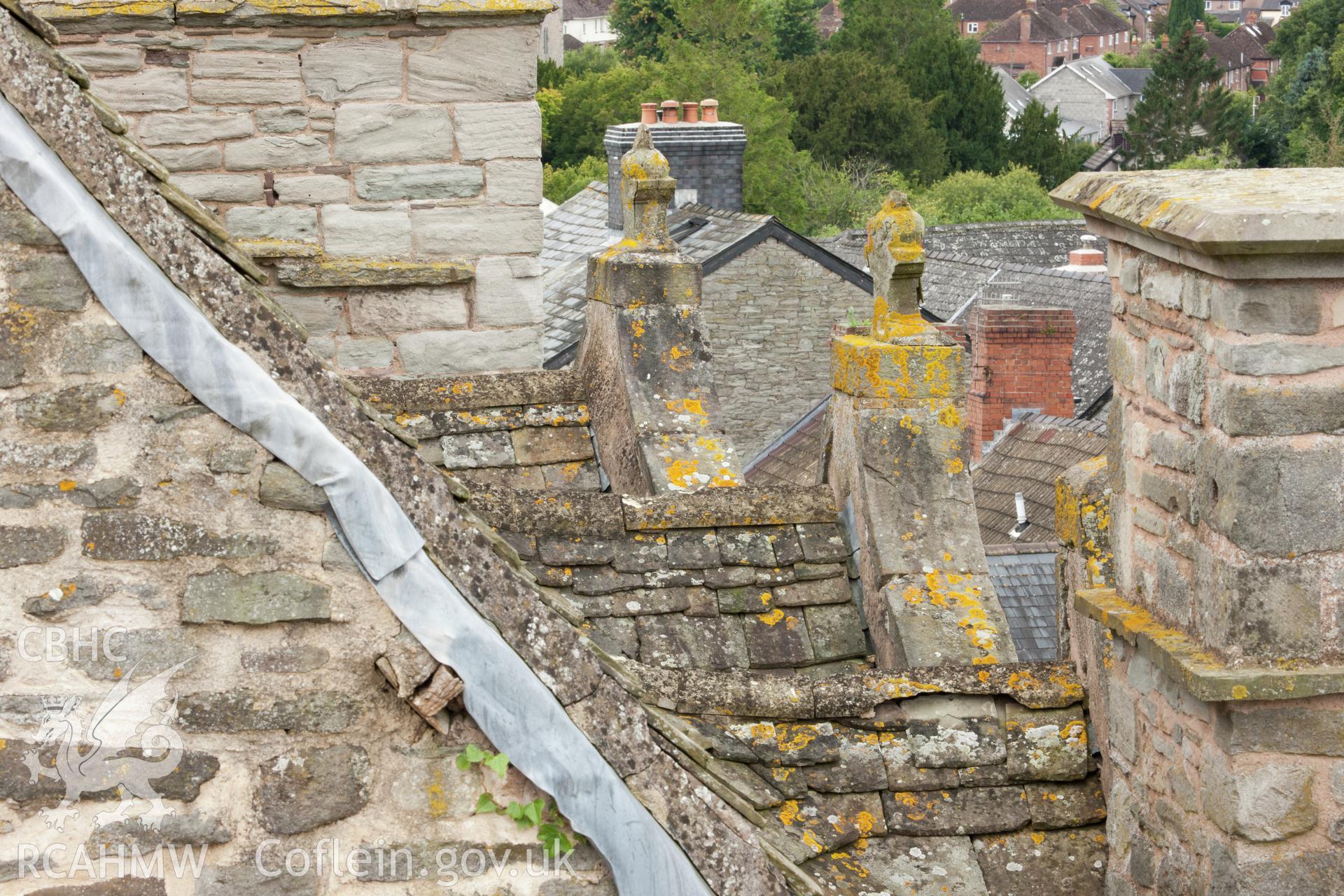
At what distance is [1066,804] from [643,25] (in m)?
69.7

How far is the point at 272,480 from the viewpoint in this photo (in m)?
2.79

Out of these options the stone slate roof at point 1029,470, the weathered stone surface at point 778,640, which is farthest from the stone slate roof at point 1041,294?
the weathered stone surface at point 778,640

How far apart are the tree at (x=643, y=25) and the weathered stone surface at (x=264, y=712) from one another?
67.0 metres

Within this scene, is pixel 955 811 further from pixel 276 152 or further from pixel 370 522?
pixel 276 152

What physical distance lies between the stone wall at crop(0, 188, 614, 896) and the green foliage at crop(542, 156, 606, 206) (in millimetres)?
43487

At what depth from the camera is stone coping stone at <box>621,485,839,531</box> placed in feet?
16.3

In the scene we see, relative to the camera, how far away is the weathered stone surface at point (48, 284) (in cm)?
277

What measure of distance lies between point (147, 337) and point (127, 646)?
534 millimetres

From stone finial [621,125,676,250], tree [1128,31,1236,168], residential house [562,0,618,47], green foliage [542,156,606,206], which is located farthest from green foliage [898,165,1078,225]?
residential house [562,0,618,47]

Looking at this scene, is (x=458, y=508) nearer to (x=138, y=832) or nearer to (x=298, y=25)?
(x=138, y=832)

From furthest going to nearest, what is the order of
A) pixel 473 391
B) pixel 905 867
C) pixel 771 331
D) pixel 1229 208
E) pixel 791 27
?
pixel 791 27, pixel 771 331, pixel 473 391, pixel 905 867, pixel 1229 208

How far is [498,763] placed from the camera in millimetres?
2816

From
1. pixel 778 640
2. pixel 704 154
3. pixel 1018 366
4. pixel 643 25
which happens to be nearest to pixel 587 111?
pixel 643 25

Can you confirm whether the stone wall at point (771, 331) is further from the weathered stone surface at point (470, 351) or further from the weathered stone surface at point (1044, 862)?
the weathered stone surface at point (1044, 862)
